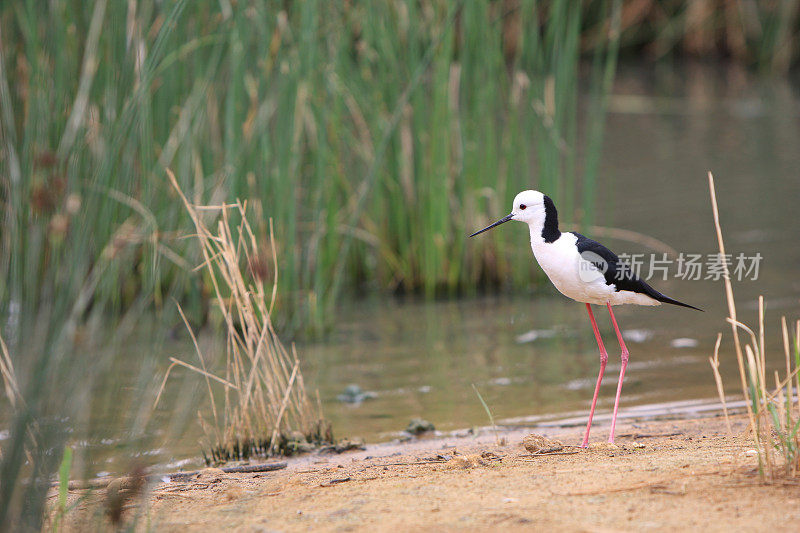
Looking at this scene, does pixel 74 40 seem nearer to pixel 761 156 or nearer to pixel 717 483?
pixel 717 483

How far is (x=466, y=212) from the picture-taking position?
626 centimetres

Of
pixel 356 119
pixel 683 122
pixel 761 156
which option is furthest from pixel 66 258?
pixel 683 122

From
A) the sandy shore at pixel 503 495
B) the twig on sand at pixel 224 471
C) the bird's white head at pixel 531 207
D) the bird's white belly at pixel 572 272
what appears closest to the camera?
the sandy shore at pixel 503 495

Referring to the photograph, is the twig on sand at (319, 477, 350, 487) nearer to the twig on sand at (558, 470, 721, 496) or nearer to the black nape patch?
the twig on sand at (558, 470, 721, 496)

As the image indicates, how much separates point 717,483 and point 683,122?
10.9 metres

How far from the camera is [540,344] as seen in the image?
223 inches

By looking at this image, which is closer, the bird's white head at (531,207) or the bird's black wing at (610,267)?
the bird's black wing at (610,267)

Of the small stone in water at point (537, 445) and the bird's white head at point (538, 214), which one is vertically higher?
the bird's white head at point (538, 214)

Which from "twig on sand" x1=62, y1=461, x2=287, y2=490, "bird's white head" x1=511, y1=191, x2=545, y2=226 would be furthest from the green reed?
"bird's white head" x1=511, y1=191, x2=545, y2=226

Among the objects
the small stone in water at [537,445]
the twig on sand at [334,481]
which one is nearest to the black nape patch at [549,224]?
the small stone in water at [537,445]

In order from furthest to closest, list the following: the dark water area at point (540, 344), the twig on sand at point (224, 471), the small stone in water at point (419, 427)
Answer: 1. the dark water area at point (540, 344)
2. the small stone in water at point (419, 427)
3. the twig on sand at point (224, 471)

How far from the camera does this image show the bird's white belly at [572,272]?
379cm

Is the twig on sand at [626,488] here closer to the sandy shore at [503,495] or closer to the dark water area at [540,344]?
the sandy shore at [503,495]

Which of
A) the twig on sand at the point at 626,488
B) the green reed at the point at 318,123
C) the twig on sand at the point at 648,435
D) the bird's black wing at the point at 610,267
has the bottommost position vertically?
the twig on sand at the point at 648,435
